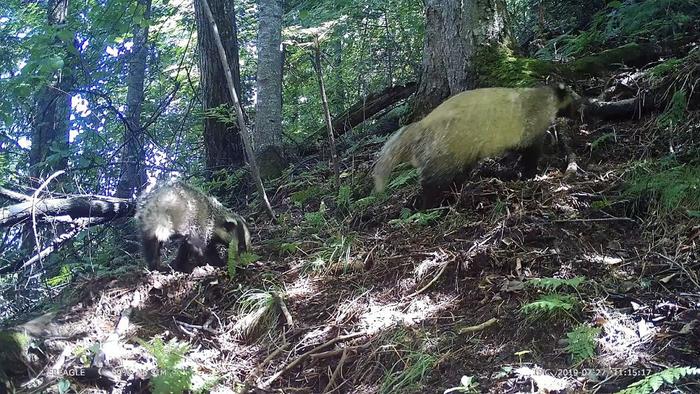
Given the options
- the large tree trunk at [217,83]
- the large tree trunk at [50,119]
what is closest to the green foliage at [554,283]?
the large tree trunk at [217,83]

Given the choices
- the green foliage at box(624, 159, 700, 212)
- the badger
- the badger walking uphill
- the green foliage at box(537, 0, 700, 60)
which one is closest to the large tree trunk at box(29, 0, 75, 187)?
the badger

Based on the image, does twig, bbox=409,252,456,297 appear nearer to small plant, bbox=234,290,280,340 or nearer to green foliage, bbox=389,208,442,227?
green foliage, bbox=389,208,442,227

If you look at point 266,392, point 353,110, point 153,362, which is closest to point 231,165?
point 353,110

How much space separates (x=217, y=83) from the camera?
794 cm

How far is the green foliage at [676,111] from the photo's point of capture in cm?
444

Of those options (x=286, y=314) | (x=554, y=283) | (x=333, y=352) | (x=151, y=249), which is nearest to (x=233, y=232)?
(x=151, y=249)

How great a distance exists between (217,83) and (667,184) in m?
6.03

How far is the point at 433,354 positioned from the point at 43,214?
3760 millimetres

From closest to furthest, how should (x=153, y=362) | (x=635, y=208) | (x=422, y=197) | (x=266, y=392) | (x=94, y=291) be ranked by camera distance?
(x=266, y=392) < (x=153, y=362) < (x=635, y=208) < (x=94, y=291) < (x=422, y=197)

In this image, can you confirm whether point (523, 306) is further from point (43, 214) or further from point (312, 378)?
point (43, 214)

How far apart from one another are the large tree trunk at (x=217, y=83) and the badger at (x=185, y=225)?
264 cm

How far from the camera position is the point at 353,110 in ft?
26.4

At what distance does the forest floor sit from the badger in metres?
0.25

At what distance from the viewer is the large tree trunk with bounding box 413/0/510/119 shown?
5848 millimetres
